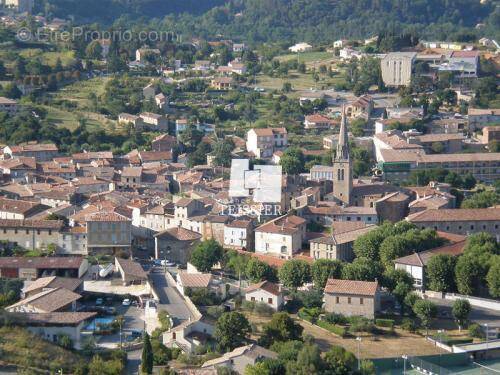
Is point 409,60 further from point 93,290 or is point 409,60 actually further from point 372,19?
point 372,19

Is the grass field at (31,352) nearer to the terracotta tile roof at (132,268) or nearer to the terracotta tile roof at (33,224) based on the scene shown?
the terracotta tile roof at (132,268)

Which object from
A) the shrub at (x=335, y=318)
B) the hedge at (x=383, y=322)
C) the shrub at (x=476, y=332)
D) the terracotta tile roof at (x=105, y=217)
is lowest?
the shrub at (x=476, y=332)

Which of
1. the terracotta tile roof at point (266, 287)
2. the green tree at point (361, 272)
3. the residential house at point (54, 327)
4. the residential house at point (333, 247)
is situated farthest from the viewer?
the residential house at point (333, 247)

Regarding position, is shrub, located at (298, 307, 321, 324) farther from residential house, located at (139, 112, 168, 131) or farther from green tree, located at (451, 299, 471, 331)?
residential house, located at (139, 112, 168, 131)

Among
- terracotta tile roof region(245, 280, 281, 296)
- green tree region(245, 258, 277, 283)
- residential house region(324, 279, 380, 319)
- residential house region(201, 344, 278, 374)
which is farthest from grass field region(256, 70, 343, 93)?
residential house region(201, 344, 278, 374)

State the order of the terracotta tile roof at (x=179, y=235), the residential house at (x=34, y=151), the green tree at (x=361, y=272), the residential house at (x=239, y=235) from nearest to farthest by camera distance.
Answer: the green tree at (x=361, y=272), the terracotta tile roof at (x=179, y=235), the residential house at (x=239, y=235), the residential house at (x=34, y=151)

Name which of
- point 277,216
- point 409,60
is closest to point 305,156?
point 277,216

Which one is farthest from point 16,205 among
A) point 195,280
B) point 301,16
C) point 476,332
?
point 301,16

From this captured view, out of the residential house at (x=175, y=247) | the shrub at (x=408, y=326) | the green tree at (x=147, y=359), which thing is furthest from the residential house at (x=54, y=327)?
the residential house at (x=175, y=247)

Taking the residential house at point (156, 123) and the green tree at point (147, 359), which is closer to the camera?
the green tree at point (147, 359)
